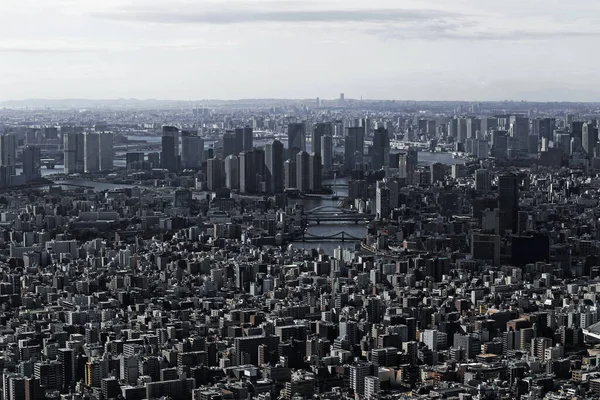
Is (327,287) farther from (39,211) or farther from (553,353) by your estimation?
(39,211)

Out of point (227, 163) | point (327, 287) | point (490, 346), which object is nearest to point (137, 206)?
point (227, 163)

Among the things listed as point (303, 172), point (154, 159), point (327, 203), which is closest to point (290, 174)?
point (303, 172)

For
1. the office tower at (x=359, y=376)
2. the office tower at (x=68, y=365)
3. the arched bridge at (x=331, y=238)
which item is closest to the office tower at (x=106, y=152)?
the arched bridge at (x=331, y=238)

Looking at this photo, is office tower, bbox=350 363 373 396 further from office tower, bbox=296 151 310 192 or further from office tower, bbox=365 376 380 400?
office tower, bbox=296 151 310 192

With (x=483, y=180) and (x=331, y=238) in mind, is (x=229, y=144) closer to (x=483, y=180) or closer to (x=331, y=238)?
(x=483, y=180)

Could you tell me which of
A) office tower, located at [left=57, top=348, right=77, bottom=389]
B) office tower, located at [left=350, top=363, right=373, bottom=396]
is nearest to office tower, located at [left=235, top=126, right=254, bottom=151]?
office tower, located at [left=57, top=348, right=77, bottom=389]
